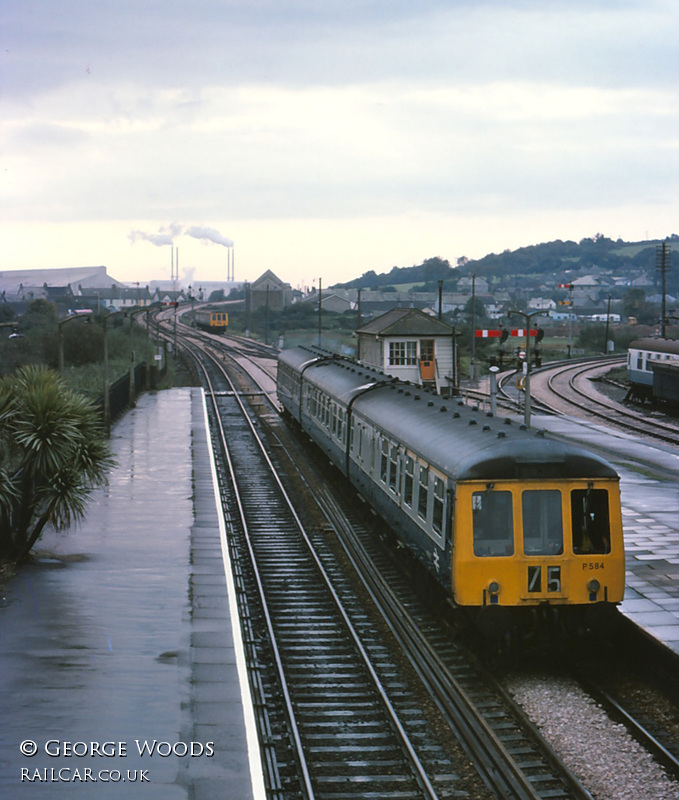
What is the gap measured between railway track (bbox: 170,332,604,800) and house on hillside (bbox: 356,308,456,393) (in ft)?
86.2

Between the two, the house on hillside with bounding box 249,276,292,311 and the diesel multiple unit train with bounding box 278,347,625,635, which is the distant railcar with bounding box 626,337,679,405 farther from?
the house on hillside with bounding box 249,276,292,311

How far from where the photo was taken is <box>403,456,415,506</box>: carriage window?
53.9 feet

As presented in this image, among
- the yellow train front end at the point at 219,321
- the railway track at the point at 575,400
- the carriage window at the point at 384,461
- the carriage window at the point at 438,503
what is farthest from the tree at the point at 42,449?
the yellow train front end at the point at 219,321

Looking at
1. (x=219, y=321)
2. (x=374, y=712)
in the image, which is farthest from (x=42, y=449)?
(x=219, y=321)

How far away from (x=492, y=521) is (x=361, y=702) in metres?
2.94

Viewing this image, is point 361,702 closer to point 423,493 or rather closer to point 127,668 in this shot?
point 127,668

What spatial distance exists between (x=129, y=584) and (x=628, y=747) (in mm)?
9411

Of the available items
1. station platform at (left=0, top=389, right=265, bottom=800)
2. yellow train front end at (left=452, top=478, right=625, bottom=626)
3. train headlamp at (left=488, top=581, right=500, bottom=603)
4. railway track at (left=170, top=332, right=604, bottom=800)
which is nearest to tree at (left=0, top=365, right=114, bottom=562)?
station platform at (left=0, top=389, right=265, bottom=800)

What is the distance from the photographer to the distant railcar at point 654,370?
4641 cm

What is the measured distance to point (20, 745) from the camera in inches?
414

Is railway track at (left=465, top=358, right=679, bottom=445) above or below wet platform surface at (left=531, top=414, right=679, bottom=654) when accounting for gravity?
above

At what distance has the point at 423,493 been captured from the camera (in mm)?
15539

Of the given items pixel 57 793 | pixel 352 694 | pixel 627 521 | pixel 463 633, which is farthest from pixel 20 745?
pixel 627 521

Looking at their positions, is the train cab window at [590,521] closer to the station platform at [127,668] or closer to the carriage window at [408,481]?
the carriage window at [408,481]
